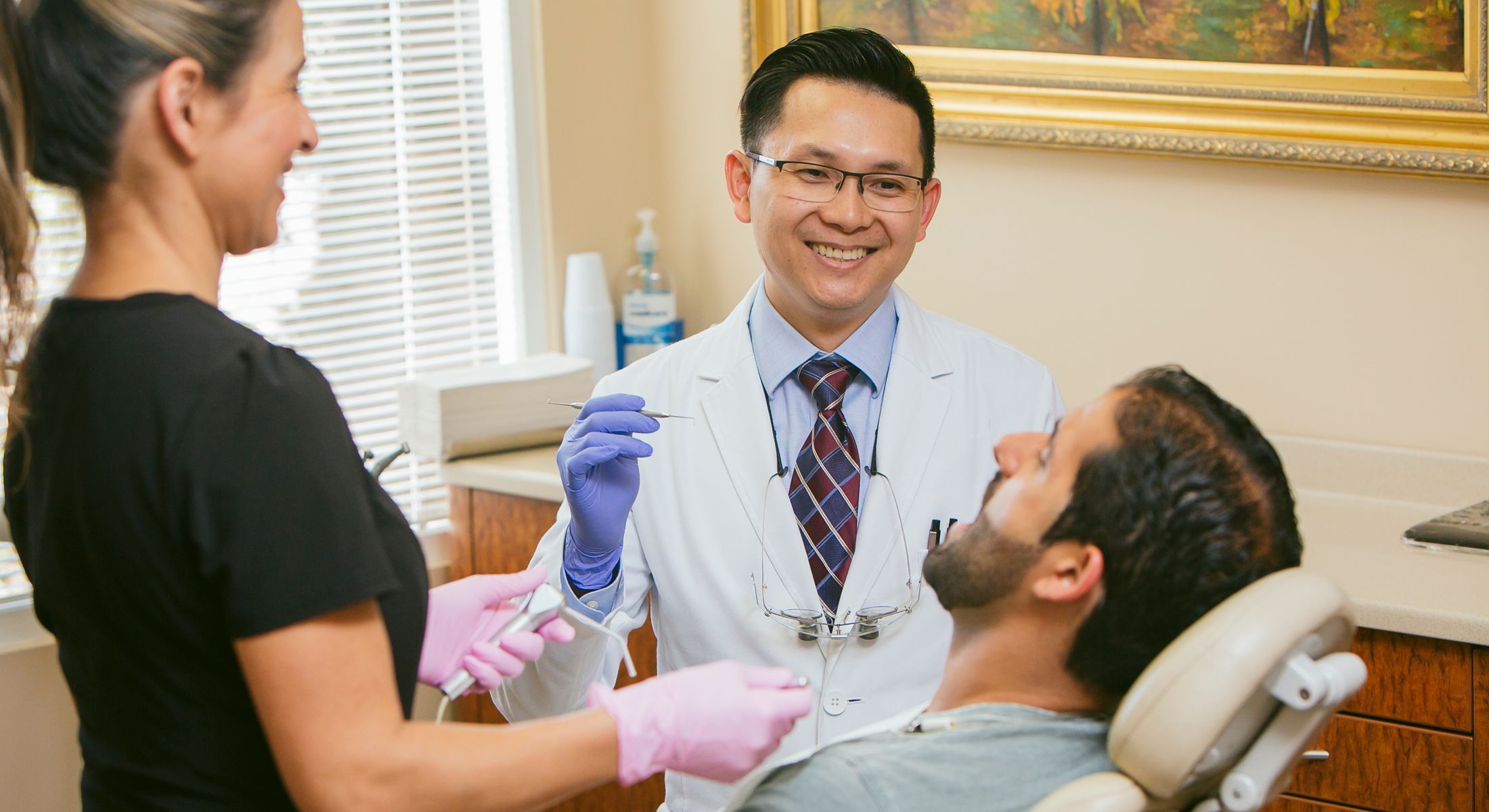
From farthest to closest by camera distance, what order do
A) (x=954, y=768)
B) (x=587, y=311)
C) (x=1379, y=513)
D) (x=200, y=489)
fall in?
(x=587, y=311) → (x=1379, y=513) → (x=954, y=768) → (x=200, y=489)

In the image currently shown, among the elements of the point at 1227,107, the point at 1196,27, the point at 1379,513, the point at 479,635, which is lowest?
the point at 1379,513

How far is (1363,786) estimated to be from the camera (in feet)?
6.14

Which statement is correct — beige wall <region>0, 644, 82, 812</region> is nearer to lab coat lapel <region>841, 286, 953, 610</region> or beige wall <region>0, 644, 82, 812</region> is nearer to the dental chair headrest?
lab coat lapel <region>841, 286, 953, 610</region>

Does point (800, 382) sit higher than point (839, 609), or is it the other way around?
point (800, 382)

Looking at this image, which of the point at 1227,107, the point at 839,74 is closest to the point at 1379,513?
the point at 1227,107

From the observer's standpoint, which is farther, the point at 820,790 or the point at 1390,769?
the point at 1390,769

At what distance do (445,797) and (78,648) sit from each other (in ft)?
0.98

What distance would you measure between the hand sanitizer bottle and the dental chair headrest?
1.92 meters

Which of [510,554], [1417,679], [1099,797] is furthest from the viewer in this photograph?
[510,554]

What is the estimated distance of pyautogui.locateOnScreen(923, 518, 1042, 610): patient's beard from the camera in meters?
1.21

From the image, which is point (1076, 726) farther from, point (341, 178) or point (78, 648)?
point (341, 178)

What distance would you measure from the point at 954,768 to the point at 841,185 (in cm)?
82

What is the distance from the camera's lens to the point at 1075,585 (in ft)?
3.84

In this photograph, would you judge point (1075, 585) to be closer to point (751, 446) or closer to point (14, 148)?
point (751, 446)
